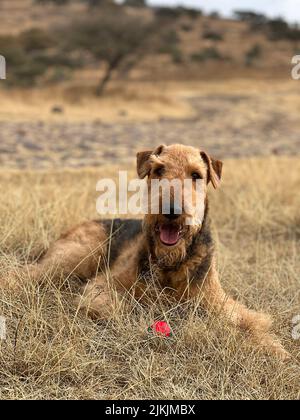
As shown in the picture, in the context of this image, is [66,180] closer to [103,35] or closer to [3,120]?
[3,120]

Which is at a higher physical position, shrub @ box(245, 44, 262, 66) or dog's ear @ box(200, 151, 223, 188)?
shrub @ box(245, 44, 262, 66)

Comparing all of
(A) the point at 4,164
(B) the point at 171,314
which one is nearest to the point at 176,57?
(A) the point at 4,164

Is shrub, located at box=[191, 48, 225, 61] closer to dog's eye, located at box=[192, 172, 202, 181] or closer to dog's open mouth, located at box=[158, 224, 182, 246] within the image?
dog's eye, located at box=[192, 172, 202, 181]

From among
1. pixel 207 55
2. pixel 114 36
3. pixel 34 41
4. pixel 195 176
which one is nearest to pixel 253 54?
pixel 207 55

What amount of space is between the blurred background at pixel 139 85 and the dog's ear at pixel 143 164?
17.7 feet

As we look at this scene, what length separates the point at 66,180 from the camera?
27.6ft

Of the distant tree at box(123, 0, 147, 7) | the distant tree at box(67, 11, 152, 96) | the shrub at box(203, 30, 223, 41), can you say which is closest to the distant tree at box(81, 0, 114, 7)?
the distant tree at box(123, 0, 147, 7)

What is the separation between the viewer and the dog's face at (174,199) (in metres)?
3.53

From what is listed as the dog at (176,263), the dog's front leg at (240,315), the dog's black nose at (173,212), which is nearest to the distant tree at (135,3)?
the dog at (176,263)

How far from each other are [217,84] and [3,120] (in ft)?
71.0

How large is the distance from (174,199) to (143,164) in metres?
0.80

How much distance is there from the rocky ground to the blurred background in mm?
36

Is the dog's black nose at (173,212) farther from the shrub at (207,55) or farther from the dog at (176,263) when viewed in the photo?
the shrub at (207,55)

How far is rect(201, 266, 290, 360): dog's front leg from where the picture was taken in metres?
3.85
